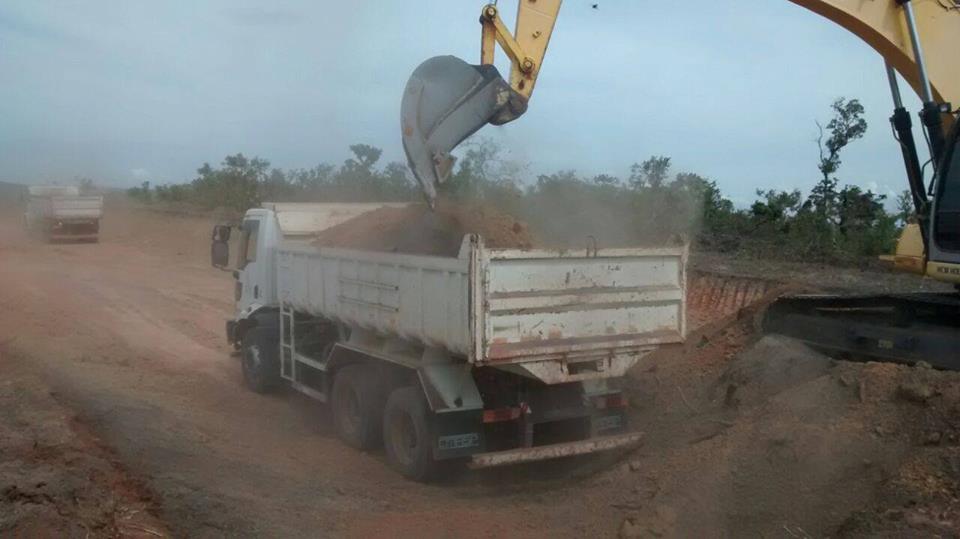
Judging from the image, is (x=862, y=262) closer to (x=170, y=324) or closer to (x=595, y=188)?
(x=595, y=188)

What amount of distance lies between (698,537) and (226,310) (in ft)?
49.1

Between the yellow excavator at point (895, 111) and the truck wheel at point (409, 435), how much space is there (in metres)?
1.80

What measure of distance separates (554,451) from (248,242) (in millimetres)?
6173

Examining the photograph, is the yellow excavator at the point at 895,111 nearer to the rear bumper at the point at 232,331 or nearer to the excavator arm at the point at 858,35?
the excavator arm at the point at 858,35

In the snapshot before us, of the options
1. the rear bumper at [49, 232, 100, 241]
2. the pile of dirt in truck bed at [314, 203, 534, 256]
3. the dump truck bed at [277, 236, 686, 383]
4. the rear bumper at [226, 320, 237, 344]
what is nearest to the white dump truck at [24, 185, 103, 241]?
the rear bumper at [49, 232, 100, 241]

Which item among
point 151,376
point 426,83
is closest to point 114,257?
point 151,376

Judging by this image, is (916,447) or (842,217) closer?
(916,447)

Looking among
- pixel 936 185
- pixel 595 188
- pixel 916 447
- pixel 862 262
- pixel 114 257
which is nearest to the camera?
pixel 916 447

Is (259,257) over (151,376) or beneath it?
over

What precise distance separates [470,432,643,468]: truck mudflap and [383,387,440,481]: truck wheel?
597 millimetres

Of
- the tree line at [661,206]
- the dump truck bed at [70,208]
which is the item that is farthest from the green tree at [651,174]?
the dump truck bed at [70,208]

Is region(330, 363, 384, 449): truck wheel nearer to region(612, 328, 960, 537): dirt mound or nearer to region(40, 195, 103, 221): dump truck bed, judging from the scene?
region(612, 328, 960, 537): dirt mound

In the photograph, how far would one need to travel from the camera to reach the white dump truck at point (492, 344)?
25.2 feet

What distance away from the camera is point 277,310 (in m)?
12.2
